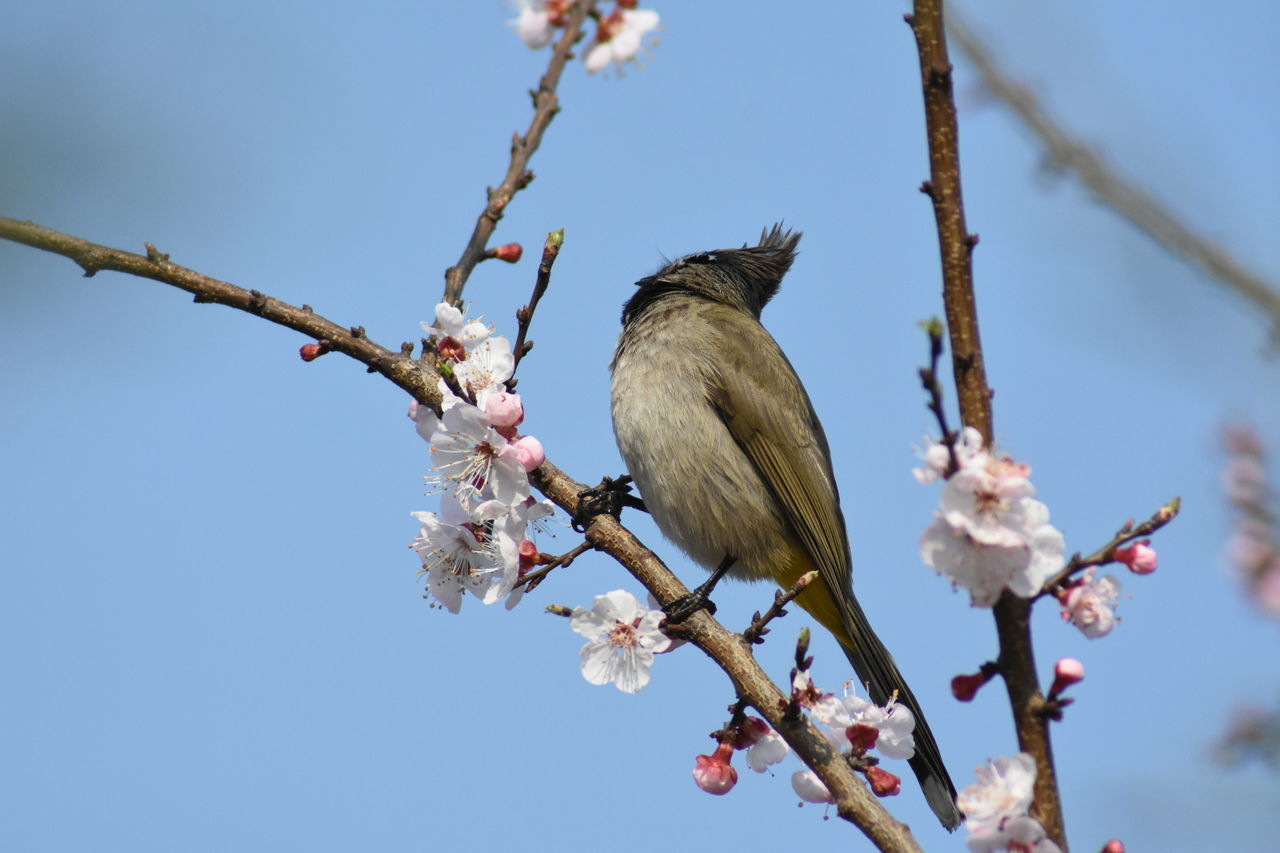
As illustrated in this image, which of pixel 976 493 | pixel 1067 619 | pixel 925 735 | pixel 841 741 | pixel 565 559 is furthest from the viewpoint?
pixel 925 735

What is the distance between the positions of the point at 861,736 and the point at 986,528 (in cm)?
121

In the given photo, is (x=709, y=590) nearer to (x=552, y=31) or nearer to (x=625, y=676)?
(x=625, y=676)

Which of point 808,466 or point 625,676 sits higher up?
point 808,466

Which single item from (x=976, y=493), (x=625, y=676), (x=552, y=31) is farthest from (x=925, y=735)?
(x=552, y=31)

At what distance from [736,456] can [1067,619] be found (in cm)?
295

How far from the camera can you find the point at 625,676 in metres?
3.47

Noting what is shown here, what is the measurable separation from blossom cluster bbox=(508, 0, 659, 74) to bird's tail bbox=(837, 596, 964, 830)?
2403mm

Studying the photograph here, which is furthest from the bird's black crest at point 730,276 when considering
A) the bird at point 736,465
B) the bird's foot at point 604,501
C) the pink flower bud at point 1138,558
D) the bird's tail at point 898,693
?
the pink flower bud at point 1138,558

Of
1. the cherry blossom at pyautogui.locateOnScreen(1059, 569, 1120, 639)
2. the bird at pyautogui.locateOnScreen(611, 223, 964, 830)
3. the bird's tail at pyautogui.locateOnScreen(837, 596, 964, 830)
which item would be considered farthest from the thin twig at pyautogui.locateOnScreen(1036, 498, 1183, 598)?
the bird at pyautogui.locateOnScreen(611, 223, 964, 830)

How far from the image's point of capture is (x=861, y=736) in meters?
3.28

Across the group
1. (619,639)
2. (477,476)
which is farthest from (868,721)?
(477,476)

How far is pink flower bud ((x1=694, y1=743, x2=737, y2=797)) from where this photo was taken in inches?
133

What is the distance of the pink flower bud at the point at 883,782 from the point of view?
10.7ft

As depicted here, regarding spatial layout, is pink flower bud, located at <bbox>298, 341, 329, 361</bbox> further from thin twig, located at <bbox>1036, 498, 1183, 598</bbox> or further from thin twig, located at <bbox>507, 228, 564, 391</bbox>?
thin twig, located at <bbox>1036, 498, 1183, 598</bbox>
